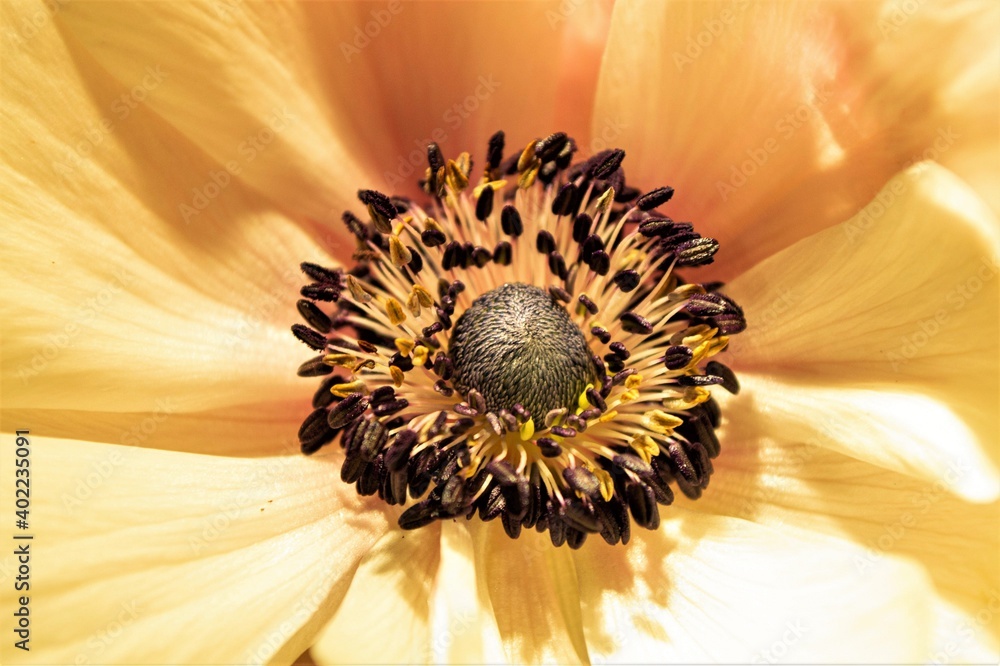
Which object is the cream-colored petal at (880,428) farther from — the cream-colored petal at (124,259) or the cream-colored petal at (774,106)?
the cream-colored petal at (124,259)

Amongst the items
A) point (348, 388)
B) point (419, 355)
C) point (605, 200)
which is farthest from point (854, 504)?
point (348, 388)

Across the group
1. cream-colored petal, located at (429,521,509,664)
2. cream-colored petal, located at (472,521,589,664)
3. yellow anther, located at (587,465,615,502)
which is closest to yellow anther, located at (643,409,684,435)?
yellow anther, located at (587,465,615,502)

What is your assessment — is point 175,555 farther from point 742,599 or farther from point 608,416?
point 742,599

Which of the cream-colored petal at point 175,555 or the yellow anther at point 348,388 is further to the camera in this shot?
the yellow anther at point 348,388

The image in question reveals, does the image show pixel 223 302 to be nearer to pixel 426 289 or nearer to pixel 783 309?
pixel 426 289

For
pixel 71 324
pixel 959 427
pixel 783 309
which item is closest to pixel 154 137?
pixel 71 324

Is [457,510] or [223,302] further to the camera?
[223,302]

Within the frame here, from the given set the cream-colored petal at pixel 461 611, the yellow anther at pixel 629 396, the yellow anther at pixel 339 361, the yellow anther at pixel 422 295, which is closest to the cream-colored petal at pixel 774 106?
the yellow anther at pixel 629 396
